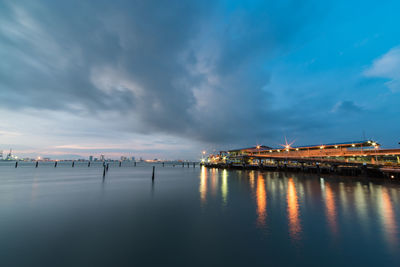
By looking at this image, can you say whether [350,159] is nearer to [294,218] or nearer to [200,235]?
[294,218]

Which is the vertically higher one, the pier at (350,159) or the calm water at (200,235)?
the pier at (350,159)

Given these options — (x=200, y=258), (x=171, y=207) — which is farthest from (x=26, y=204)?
(x=200, y=258)

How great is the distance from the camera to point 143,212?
614 inches

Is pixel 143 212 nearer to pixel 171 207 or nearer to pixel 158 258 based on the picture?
pixel 171 207

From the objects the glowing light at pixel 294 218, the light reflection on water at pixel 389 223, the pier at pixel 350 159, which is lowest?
the glowing light at pixel 294 218

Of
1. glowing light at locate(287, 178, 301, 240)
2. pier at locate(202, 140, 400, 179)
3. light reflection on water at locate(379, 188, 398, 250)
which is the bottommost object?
glowing light at locate(287, 178, 301, 240)

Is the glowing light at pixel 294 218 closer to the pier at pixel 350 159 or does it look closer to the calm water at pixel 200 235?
the calm water at pixel 200 235

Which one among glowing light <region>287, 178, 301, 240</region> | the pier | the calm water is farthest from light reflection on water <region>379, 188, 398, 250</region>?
the pier

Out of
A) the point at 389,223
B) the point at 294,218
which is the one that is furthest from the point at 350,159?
the point at 294,218

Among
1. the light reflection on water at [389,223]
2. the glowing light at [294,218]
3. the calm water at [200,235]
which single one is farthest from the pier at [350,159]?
the glowing light at [294,218]

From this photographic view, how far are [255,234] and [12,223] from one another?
18049 millimetres

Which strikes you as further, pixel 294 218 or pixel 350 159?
pixel 350 159

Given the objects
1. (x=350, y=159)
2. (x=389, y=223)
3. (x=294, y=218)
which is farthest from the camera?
(x=350, y=159)

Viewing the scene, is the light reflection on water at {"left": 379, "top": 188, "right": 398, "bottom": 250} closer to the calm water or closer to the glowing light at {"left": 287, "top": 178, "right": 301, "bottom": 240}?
the calm water
